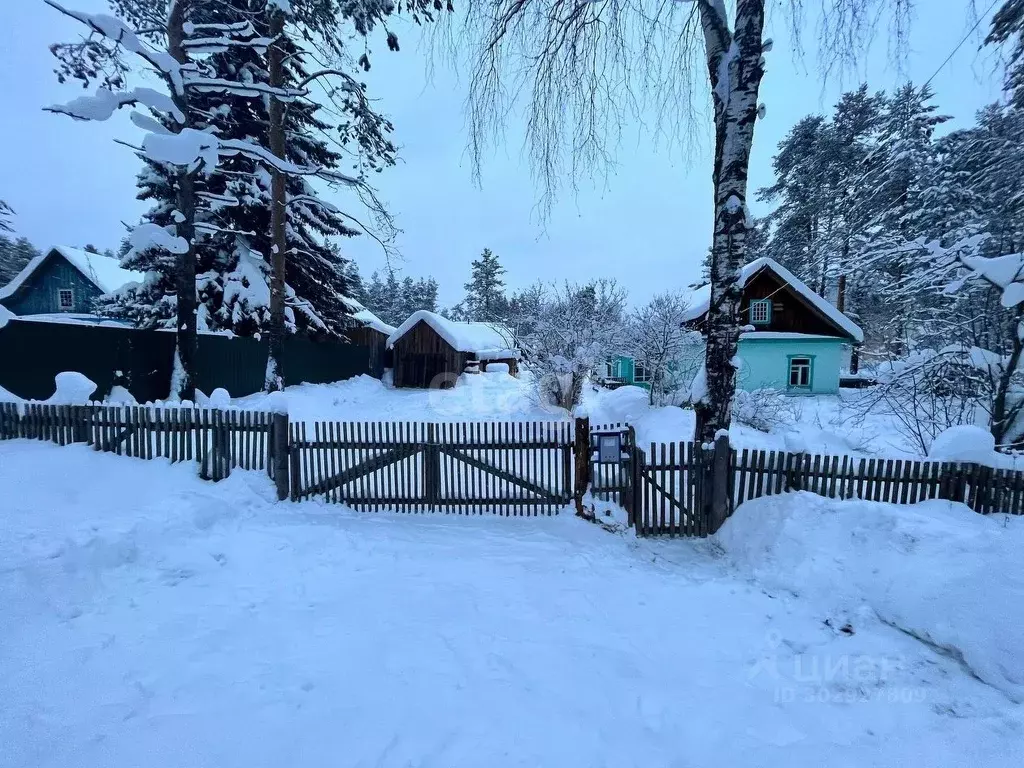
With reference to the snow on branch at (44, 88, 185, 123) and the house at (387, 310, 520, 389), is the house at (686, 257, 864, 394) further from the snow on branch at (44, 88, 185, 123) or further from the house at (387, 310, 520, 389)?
the snow on branch at (44, 88, 185, 123)

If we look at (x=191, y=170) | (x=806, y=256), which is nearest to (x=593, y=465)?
(x=191, y=170)

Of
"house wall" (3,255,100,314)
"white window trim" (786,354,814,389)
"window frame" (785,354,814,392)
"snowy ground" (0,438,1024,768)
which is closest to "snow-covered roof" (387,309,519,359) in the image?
"window frame" (785,354,814,392)

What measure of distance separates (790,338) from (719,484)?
719 inches

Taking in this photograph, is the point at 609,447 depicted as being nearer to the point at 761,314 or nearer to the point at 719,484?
the point at 719,484

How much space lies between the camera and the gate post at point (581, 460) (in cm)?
593

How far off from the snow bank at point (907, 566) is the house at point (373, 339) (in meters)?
23.9

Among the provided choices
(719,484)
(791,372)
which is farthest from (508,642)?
(791,372)

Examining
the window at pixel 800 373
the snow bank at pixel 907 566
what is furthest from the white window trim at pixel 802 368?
the snow bank at pixel 907 566

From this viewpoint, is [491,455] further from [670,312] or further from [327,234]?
[327,234]

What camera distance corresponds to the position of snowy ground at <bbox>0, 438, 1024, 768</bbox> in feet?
7.87

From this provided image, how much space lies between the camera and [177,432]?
21.7ft

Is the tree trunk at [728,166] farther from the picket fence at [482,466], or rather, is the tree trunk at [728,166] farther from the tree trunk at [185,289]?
the tree trunk at [185,289]

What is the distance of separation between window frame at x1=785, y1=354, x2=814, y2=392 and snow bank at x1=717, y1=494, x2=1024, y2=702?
17.8m

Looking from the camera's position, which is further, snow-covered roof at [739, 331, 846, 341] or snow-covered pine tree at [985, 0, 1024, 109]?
snow-covered roof at [739, 331, 846, 341]
